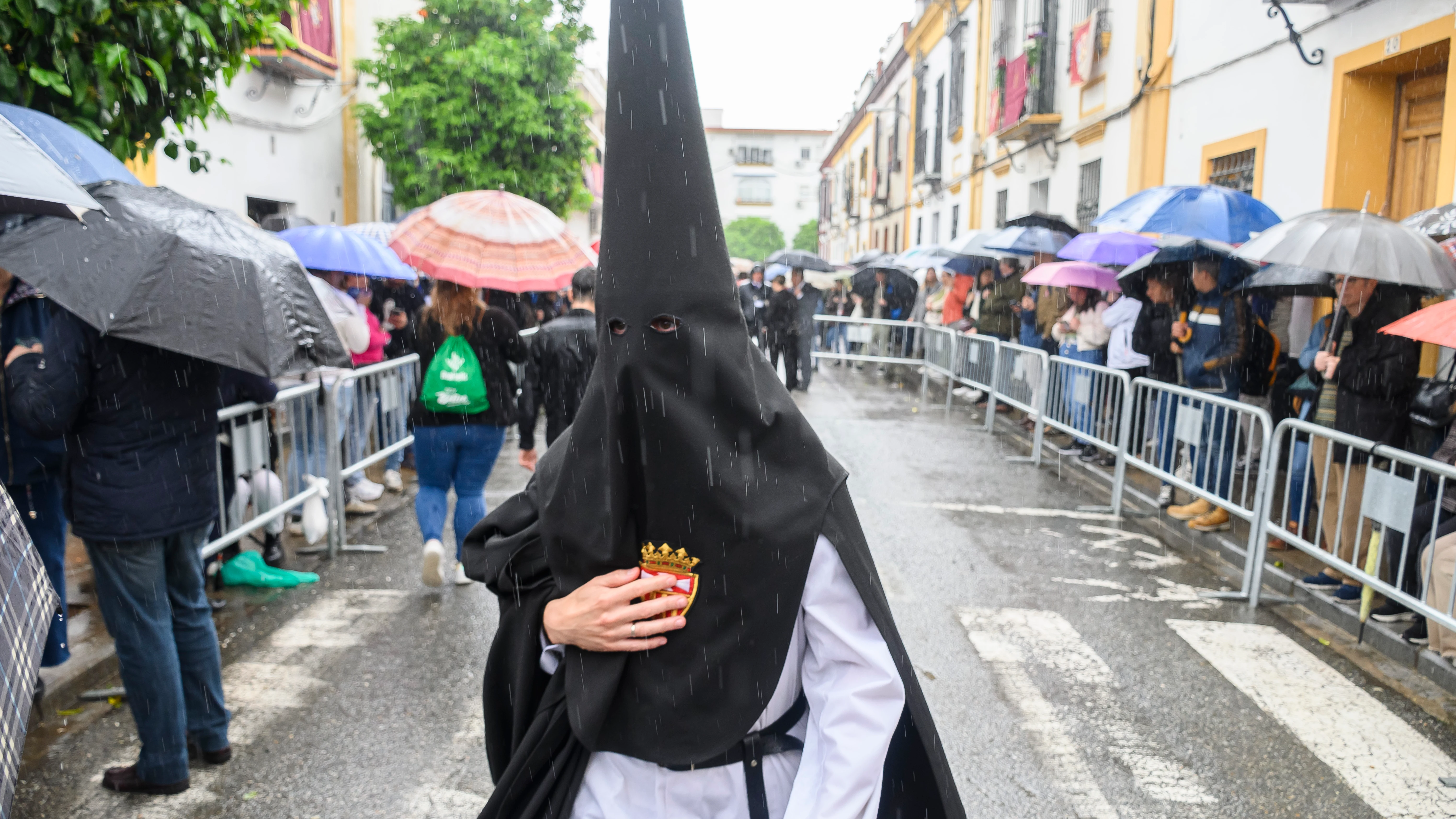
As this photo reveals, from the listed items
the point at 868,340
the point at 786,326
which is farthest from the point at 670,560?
the point at 868,340

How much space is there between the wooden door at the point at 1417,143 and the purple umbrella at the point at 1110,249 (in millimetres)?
1998

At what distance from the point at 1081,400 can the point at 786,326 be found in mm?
6528

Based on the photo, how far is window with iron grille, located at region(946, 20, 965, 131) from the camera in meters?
23.7

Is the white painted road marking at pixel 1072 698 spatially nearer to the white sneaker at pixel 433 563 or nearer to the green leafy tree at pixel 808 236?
the white sneaker at pixel 433 563

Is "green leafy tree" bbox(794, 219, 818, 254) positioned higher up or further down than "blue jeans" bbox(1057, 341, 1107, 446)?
higher up

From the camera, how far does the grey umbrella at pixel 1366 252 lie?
5816 millimetres

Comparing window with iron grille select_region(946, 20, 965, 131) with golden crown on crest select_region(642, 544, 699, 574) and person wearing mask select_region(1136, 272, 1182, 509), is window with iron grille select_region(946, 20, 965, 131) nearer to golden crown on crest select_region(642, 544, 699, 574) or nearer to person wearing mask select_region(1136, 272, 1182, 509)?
person wearing mask select_region(1136, 272, 1182, 509)

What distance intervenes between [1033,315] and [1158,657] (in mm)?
8131

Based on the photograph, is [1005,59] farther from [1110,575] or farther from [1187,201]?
[1110,575]

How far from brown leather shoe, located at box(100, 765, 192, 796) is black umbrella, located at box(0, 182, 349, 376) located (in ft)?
4.86

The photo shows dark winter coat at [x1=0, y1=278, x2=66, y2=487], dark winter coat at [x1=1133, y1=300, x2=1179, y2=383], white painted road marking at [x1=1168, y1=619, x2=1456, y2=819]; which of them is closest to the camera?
dark winter coat at [x1=0, y1=278, x2=66, y2=487]

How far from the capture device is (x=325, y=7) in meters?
16.2

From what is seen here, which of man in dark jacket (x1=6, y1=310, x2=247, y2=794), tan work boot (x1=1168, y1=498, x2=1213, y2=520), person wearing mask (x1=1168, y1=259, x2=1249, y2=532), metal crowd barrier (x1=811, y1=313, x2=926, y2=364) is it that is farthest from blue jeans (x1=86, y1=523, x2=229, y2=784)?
metal crowd barrier (x1=811, y1=313, x2=926, y2=364)

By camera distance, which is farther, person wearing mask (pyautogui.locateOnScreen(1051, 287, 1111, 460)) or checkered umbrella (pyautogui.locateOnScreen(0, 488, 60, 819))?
person wearing mask (pyautogui.locateOnScreen(1051, 287, 1111, 460))
